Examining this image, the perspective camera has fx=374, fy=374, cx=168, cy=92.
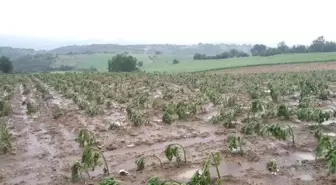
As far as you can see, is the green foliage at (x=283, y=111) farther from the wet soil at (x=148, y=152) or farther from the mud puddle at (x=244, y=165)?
the mud puddle at (x=244, y=165)

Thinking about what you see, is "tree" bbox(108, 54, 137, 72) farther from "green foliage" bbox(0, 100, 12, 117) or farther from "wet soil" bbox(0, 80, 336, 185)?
"wet soil" bbox(0, 80, 336, 185)

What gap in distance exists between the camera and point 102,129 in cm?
1172

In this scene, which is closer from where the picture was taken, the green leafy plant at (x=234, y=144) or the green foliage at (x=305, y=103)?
the green leafy plant at (x=234, y=144)

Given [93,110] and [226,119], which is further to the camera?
[93,110]

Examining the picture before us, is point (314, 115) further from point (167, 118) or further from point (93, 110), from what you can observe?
point (93, 110)

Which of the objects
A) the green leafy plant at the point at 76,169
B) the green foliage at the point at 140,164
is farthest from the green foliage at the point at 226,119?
the green leafy plant at the point at 76,169

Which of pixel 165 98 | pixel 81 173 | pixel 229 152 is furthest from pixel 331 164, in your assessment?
pixel 165 98

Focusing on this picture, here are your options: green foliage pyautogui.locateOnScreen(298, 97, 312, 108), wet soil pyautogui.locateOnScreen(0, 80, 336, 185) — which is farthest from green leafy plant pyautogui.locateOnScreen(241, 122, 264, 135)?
green foliage pyautogui.locateOnScreen(298, 97, 312, 108)

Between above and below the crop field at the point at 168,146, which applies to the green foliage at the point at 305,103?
above

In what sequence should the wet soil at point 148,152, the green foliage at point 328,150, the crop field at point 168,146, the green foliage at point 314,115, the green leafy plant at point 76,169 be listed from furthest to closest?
the green foliage at point 314,115, the wet soil at point 148,152, the crop field at point 168,146, the green leafy plant at point 76,169, the green foliage at point 328,150

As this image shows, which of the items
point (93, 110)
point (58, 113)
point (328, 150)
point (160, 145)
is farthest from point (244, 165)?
point (58, 113)

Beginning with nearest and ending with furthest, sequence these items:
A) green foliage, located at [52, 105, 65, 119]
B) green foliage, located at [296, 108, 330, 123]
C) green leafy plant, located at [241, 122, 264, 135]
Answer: green leafy plant, located at [241, 122, 264, 135]
green foliage, located at [296, 108, 330, 123]
green foliage, located at [52, 105, 65, 119]

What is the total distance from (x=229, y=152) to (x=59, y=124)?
21.3ft

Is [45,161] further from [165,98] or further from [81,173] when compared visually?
[165,98]
